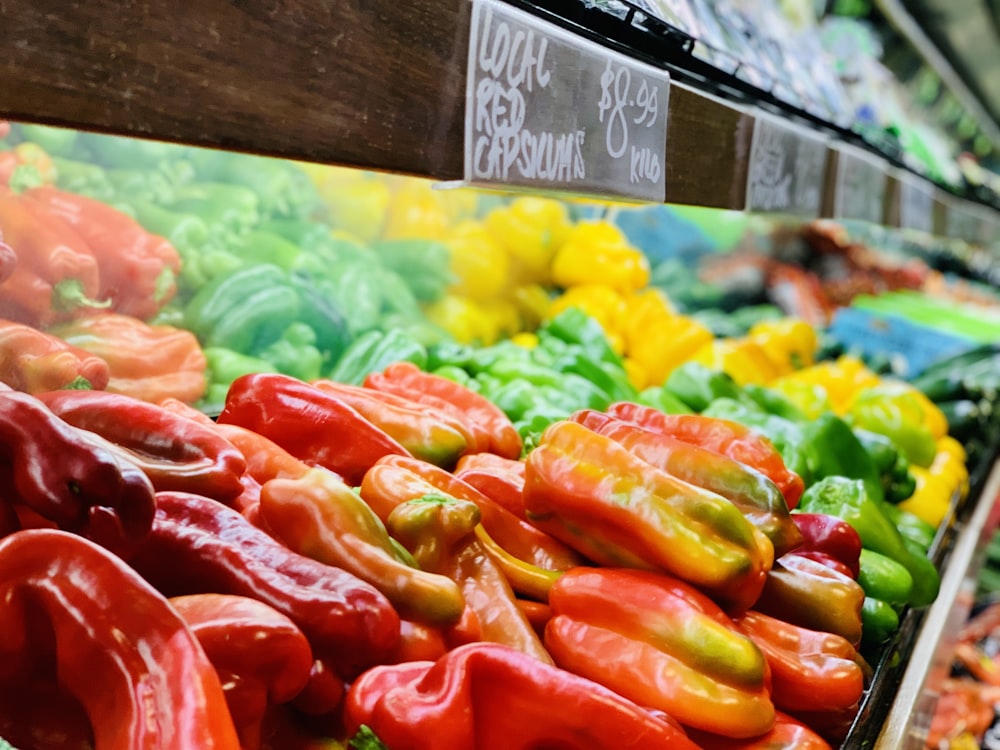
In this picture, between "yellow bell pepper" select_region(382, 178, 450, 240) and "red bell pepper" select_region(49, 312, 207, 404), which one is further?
"yellow bell pepper" select_region(382, 178, 450, 240)

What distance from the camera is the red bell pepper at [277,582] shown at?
2.98 feet

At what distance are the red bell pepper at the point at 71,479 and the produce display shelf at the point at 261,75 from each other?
→ 298 mm

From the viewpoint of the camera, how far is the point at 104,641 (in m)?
0.76

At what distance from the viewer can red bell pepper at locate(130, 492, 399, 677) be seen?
0.91m

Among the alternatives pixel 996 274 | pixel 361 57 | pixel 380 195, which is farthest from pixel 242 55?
pixel 996 274

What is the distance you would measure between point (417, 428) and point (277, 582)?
563mm

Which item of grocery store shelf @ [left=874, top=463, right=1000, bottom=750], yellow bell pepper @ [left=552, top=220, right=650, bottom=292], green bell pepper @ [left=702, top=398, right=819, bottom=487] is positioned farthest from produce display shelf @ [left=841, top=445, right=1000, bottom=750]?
yellow bell pepper @ [left=552, top=220, right=650, bottom=292]

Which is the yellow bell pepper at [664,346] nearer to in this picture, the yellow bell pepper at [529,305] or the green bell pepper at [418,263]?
the yellow bell pepper at [529,305]

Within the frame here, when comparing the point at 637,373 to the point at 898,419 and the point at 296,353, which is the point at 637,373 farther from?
the point at 296,353

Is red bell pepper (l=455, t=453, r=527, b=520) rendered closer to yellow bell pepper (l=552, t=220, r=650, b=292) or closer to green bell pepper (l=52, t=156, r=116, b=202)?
green bell pepper (l=52, t=156, r=116, b=202)

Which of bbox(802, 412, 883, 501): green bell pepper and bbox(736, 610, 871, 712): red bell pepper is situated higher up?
bbox(802, 412, 883, 501): green bell pepper

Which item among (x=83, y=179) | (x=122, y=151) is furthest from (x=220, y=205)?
(x=83, y=179)

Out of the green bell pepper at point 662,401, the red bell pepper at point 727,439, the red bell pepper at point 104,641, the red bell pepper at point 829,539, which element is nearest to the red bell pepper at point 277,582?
the red bell pepper at point 104,641

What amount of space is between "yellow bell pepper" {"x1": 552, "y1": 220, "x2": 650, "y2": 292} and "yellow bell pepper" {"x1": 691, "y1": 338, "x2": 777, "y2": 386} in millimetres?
357
